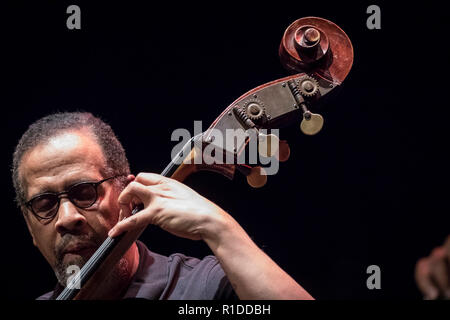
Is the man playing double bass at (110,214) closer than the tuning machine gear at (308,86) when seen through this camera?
Yes

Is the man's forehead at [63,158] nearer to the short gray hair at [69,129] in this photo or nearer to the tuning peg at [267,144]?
the short gray hair at [69,129]

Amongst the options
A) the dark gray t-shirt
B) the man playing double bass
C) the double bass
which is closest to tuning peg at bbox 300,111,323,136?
the double bass

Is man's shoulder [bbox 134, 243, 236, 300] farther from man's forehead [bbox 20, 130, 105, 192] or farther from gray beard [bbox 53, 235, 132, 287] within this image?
man's forehead [bbox 20, 130, 105, 192]

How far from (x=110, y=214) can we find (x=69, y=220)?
0.13m

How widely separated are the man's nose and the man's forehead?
0.35ft

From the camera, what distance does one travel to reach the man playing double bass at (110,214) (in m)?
1.37

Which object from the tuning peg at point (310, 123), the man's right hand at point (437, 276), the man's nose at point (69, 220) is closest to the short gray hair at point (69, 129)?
the man's nose at point (69, 220)

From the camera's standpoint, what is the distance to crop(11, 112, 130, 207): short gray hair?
5.84ft

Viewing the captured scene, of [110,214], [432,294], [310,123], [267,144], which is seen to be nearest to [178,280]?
[110,214]

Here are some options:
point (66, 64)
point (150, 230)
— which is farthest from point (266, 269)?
point (66, 64)

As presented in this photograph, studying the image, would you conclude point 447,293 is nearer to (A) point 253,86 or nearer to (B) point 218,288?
(B) point 218,288

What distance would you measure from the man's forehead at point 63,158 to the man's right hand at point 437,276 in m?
1.17

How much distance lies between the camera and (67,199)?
5.41ft

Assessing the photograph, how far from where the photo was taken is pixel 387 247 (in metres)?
1.96
